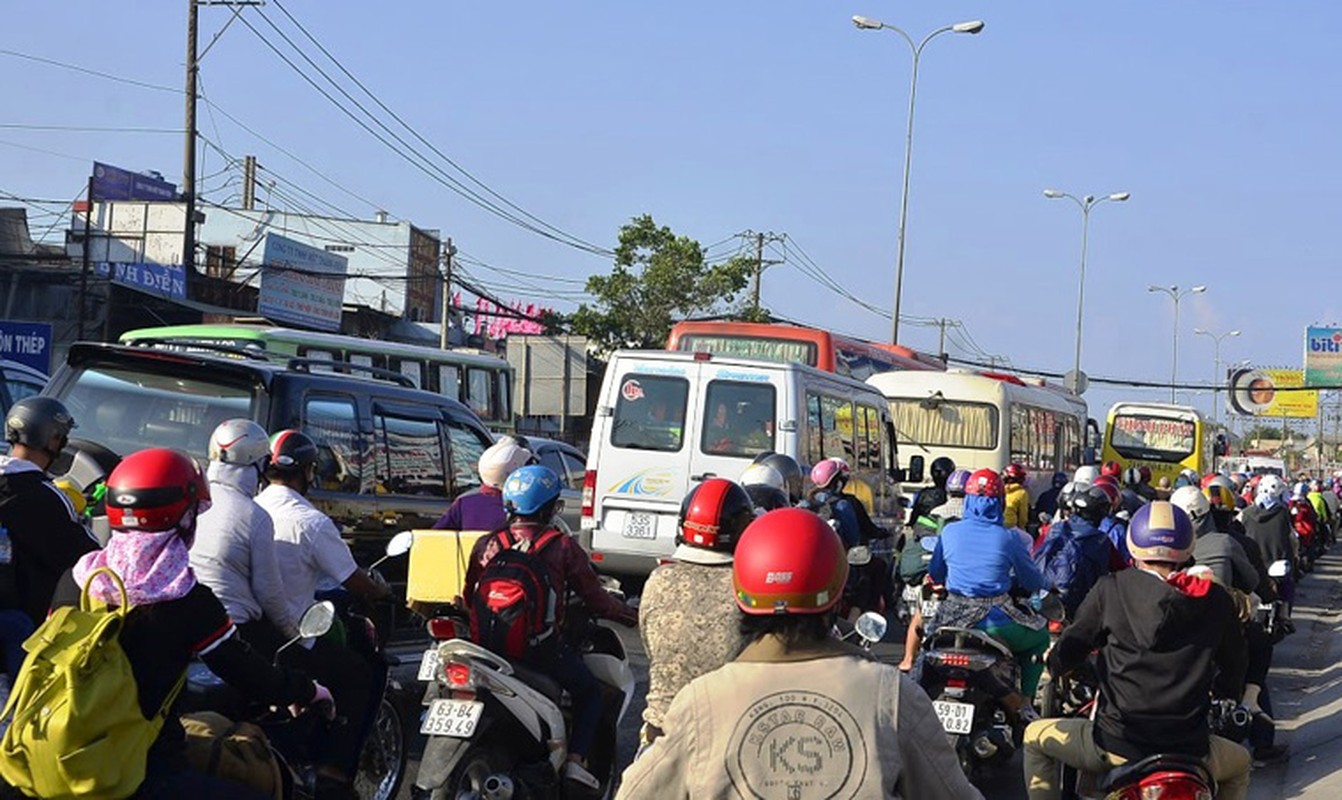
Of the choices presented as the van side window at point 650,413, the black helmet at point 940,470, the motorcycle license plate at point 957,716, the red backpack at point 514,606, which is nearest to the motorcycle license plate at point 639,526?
the van side window at point 650,413

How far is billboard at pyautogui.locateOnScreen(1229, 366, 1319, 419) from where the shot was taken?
59.6 m

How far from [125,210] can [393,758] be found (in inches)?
1682

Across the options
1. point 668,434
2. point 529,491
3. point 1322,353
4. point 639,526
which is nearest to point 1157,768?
point 529,491

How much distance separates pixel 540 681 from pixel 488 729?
0.30m

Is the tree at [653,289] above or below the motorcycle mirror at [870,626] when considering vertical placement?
above

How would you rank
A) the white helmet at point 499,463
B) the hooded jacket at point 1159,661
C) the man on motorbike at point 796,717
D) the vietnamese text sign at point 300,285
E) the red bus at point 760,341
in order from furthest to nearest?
1. the vietnamese text sign at point 300,285
2. the red bus at point 760,341
3. the white helmet at point 499,463
4. the hooded jacket at point 1159,661
5. the man on motorbike at point 796,717

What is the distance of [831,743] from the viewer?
114 inches

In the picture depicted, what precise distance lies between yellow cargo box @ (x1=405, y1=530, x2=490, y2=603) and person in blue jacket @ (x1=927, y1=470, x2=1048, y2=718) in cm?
246

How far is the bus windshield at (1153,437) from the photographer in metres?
34.6

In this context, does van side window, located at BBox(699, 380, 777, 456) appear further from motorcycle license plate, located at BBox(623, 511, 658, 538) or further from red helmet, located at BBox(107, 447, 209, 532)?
red helmet, located at BBox(107, 447, 209, 532)

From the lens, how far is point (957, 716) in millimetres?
7234

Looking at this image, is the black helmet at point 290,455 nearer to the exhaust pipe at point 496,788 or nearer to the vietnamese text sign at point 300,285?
the exhaust pipe at point 496,788

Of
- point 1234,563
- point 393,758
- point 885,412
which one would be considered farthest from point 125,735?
point 885,412

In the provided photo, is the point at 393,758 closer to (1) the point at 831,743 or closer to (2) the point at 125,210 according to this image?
(1) the point at 831,743
